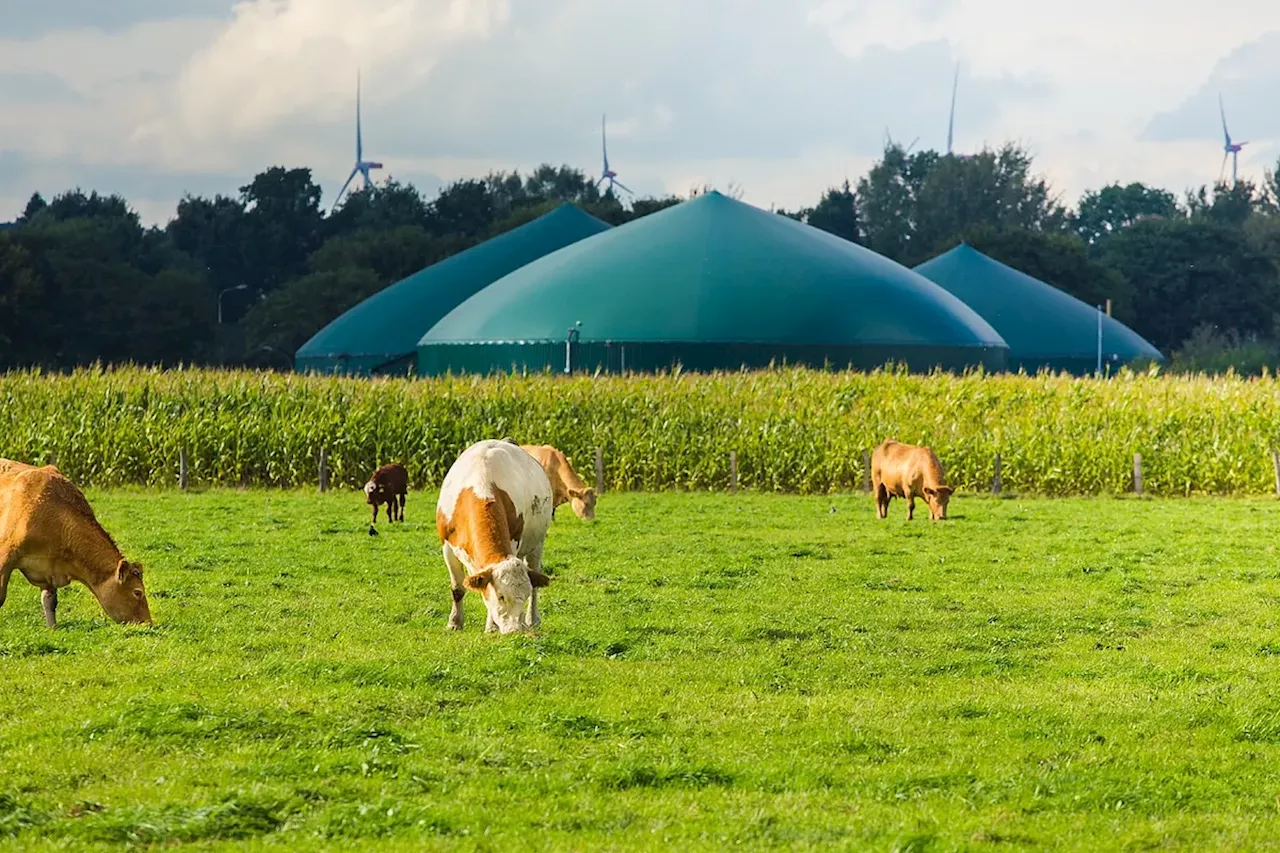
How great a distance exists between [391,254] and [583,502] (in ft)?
270

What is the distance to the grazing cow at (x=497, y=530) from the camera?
14.5m

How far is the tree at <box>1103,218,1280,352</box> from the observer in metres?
112

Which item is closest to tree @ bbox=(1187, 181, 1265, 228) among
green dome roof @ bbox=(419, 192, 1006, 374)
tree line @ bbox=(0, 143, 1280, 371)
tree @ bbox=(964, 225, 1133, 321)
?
tree line @ bbox=(0, 143, 1280, 371)

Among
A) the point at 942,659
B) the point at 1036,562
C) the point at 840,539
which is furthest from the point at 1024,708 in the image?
the point at 840,539

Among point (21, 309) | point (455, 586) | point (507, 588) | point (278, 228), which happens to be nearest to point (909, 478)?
point (455, 586)

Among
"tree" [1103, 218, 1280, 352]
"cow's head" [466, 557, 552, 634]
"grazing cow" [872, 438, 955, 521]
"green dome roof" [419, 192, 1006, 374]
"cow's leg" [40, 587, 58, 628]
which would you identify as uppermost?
"tree" [1103, 218, 1280, 352]

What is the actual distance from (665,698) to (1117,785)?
145 inches

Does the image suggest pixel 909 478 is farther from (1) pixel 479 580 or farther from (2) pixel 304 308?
(2) pixel 304 308

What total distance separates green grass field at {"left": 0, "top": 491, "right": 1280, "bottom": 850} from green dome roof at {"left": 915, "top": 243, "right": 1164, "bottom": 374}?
63800mm

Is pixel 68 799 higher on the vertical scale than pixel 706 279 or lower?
lower

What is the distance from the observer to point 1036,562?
74.5 feet

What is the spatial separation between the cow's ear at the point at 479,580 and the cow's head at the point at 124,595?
10.5 feet

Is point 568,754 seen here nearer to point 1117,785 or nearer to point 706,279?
point 1117,785

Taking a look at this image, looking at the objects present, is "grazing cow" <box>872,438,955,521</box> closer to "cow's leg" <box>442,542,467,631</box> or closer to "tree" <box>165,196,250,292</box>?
"cow's leg" <box>442,542,467,631</box>
